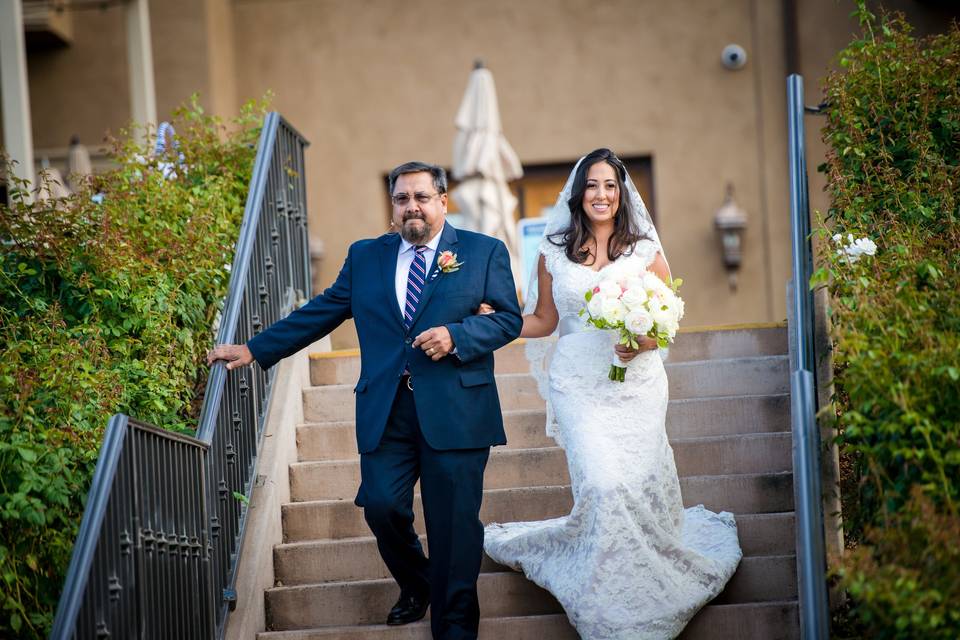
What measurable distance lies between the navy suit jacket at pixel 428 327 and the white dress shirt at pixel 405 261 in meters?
0.03

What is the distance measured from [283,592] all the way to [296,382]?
141cm

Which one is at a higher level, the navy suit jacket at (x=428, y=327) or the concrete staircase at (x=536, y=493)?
the navy suit jacket at (x=428, y=327)

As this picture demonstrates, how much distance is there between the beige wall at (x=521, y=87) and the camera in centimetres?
1229

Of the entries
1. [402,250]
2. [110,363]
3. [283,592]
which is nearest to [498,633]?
[283,592]

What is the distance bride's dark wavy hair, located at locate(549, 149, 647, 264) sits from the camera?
216 inches

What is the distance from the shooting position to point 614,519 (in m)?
4.86

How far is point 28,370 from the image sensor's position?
5.05 meters

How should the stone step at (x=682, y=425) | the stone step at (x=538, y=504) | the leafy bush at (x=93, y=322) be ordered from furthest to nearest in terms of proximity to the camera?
the stone step at (x=682, y=425)
the stone step at (x=538, y=504)
the leafy bush at (x=93, y=322)

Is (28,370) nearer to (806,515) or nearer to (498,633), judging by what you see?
(498,633)

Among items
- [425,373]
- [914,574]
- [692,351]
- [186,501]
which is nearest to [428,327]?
[425,373]

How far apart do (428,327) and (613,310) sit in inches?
30.4

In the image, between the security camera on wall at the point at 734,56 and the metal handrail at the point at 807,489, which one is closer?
the metal handrail at the point at 807,489

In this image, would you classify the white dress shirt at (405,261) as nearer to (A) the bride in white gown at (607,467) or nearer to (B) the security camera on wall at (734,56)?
(A) the bride in white gown at (607,467)

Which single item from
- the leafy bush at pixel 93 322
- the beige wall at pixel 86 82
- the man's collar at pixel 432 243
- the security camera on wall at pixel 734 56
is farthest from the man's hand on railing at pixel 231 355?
the security camera on wall at pixel 734 56
